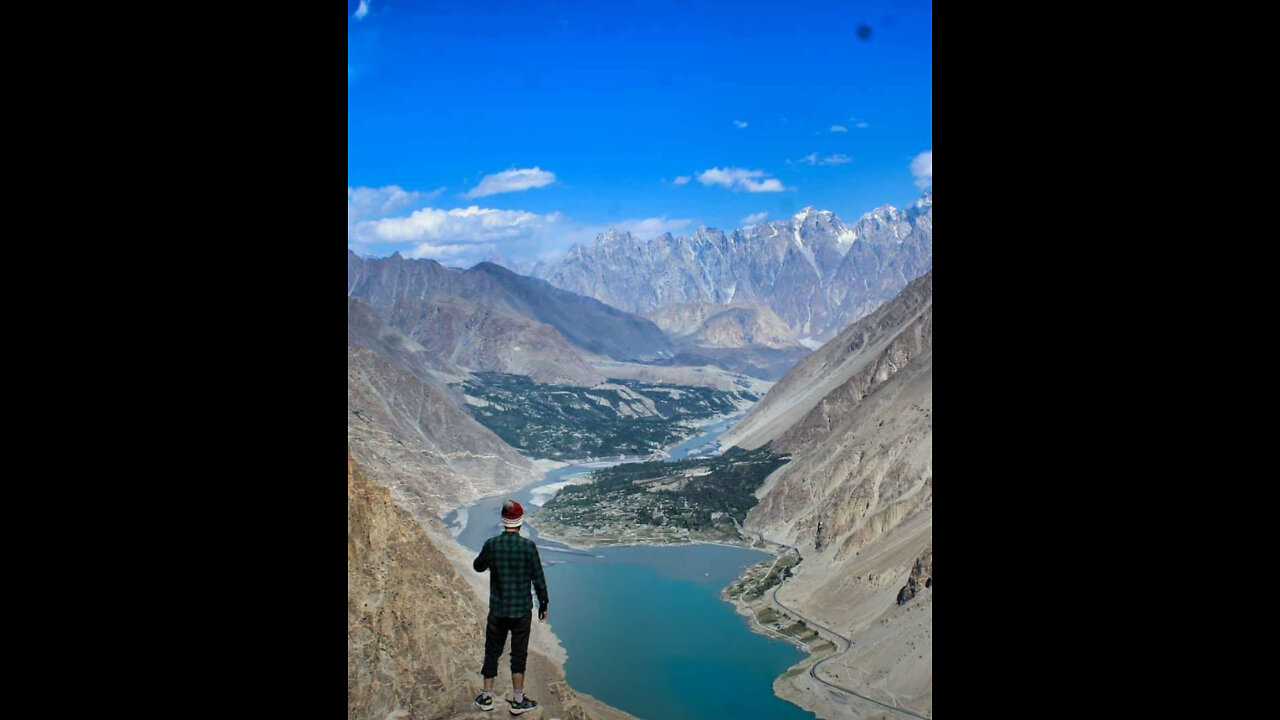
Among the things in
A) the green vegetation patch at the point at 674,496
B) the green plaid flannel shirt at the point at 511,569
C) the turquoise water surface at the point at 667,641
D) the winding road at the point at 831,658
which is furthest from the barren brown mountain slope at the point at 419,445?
the green plaid flannel shirt at the point at 511,569

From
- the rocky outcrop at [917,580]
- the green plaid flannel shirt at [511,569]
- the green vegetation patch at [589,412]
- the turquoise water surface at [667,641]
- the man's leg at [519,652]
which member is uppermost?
Answer: the green plaid flannel shirt at [511,569]

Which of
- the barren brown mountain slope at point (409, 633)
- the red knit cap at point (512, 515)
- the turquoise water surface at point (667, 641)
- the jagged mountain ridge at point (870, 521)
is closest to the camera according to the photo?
the red knit cap at point (512, 515)

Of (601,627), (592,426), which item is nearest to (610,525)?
(601,627)

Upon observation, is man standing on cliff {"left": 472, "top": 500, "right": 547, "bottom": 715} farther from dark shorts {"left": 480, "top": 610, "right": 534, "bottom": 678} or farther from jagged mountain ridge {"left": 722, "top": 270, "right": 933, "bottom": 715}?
jagged mountain ridge {"left": 722, "top": 270, "right": 933, "bottom": 715}

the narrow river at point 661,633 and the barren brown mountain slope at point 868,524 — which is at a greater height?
the barren brown mountain slope at point 868,524

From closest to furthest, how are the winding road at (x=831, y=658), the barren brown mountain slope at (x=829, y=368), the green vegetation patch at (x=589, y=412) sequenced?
the winding road at (x=831, y=658) → the barren brown mountain slope at (x=829, y=368) → the green vegetation patch at (x=589, y=412)

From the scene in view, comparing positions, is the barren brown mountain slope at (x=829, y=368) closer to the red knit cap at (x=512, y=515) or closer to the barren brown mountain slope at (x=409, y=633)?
the barren brown mountain slope at (x=409, y=633)
